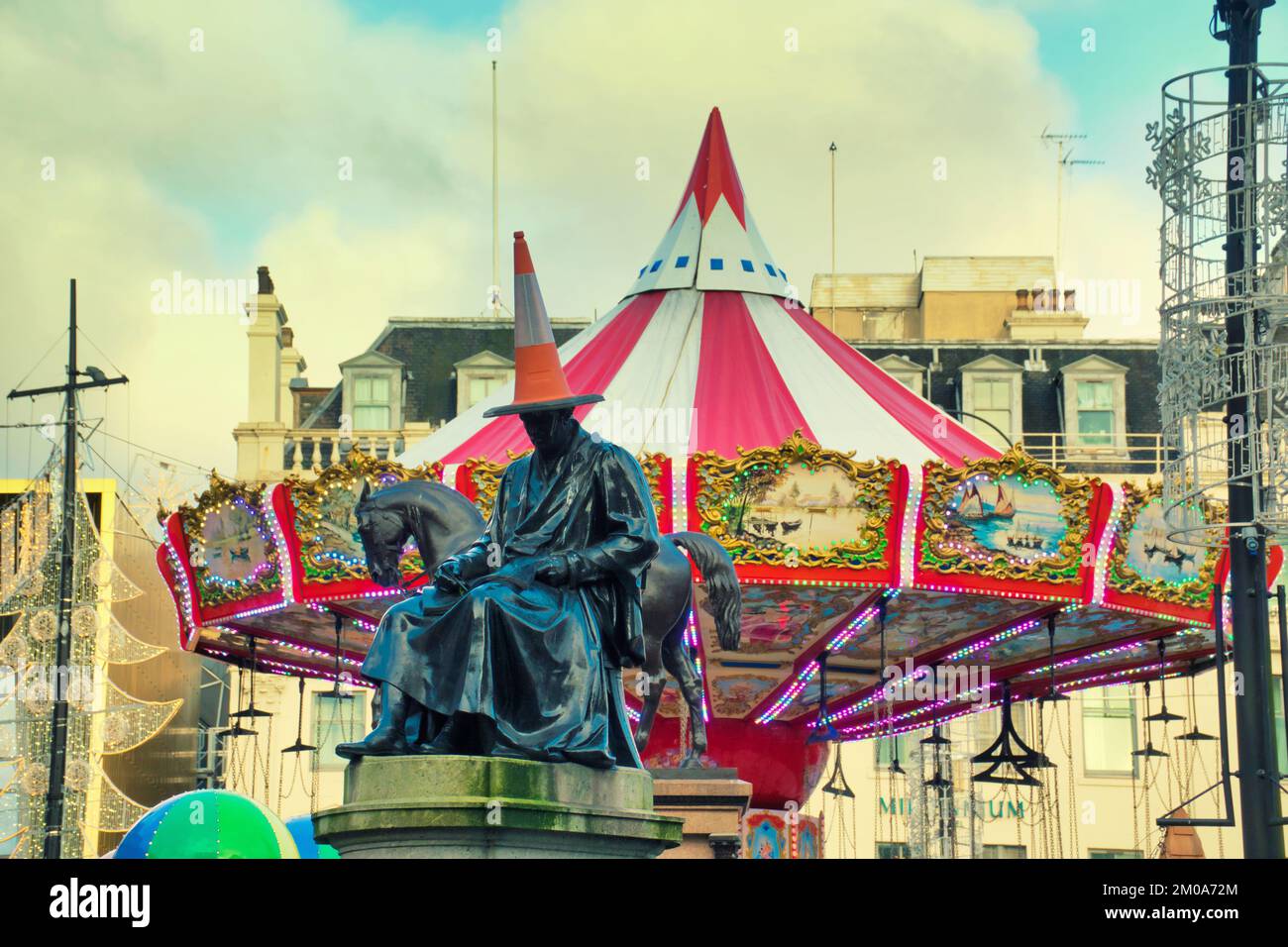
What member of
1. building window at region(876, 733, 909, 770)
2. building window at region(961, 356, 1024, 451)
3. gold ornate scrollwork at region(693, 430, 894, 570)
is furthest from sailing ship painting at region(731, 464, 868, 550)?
A: building window at region(961, 356, 1024, 451)

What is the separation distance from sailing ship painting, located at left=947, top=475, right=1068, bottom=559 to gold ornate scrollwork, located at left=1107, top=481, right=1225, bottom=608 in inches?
26.3

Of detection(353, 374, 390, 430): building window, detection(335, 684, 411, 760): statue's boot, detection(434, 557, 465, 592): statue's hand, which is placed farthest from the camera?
detection(353, 374, 390, 430): building window

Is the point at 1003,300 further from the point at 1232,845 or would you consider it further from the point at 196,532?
the point at 196,532

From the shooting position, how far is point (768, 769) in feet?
83.8

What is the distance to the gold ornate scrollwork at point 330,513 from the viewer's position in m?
21.8

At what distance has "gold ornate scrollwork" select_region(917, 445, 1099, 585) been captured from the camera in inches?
834

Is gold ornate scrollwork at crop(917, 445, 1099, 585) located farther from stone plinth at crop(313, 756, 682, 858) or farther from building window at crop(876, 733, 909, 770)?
building window at crop(876, 733, 909, 770)

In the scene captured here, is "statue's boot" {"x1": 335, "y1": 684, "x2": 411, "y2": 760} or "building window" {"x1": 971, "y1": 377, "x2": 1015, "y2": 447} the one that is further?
"building window" {"x1": 971, "y1": 377, "x2": 1015, "y2": 447}

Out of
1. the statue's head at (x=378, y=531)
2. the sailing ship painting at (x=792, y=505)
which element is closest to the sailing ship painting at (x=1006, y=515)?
the sailing ship painting at (x=792, y=505)

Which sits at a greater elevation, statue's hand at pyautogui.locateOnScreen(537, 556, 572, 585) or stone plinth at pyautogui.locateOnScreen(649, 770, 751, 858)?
statue's hand at pyautogui.locateOnScreen(537, 556, 572, 585)

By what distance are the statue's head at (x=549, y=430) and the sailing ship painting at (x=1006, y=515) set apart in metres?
10.8

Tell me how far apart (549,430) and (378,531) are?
3121 mm

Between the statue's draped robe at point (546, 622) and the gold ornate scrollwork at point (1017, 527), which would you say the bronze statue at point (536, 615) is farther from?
the gold ornate scrollwork at point (1017, 527)

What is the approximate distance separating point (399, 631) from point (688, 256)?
16742 mm
